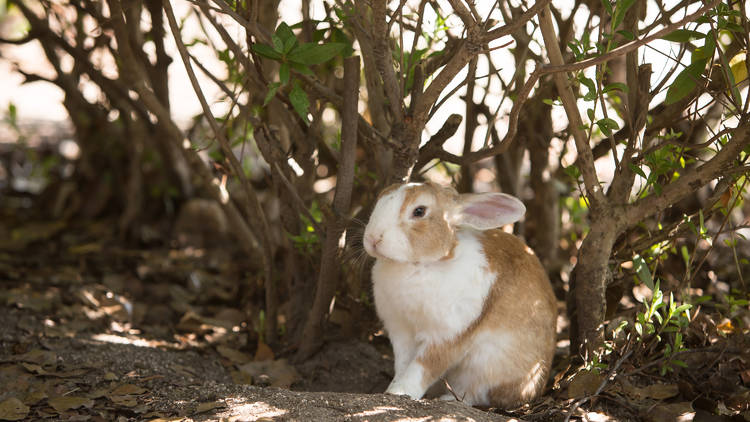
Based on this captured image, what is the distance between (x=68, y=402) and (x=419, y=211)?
156 centimetres

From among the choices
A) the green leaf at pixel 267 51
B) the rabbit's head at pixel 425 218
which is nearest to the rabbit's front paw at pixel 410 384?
the rabbit's head at pixel 425 218

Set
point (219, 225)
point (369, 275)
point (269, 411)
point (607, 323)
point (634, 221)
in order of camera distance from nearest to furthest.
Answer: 1. point (269, 411)
2. point (634, 221)
3. point (607, 323)
4. point (369, 275)
5. point (219, 225)

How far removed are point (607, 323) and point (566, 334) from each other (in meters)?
0.75

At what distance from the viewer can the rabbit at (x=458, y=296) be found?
2928 millimetres

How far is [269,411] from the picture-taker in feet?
Answer: 8.77

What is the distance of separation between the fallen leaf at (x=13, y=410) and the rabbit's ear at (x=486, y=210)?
A: 183cm

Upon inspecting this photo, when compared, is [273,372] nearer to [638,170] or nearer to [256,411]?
[256,411]

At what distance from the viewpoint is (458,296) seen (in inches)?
119

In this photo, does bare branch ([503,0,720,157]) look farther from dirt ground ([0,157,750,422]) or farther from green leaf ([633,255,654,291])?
dirt ground ([0,157,750,422])

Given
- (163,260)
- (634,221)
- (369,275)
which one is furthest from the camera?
(163,260)

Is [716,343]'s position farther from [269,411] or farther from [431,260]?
[269,411]

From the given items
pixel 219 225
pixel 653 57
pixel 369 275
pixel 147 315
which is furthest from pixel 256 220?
pixel 653 57

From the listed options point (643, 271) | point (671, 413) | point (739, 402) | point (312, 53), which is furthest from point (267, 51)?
point (739, 402)

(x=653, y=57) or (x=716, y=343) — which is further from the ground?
(x=653, y=57)
